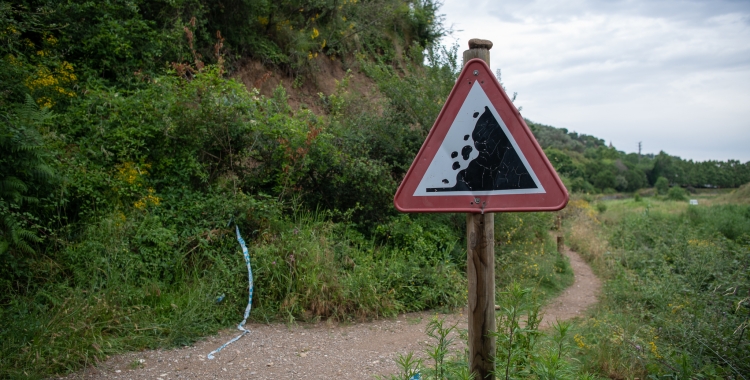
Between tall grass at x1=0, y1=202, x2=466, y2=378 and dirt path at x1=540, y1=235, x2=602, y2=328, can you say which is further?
dirt path at x1=540, y1=235, x2=602, y2=328

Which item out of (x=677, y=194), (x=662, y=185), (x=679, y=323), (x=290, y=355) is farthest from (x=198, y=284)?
(x=662, y=185)

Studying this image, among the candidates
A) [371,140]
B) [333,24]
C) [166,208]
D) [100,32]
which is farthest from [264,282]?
[333,24]

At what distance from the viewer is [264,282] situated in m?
5.57

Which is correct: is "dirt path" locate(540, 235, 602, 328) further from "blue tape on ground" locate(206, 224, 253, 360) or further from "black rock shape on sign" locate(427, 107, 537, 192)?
"black rock shape on sign" locate(427, 107, 537, 192)

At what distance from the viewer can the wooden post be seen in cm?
233

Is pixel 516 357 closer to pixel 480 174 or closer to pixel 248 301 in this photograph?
pixel 480 174

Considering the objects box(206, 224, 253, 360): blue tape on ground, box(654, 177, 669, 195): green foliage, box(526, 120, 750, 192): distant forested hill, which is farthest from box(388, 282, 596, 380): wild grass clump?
box(654, 177, 669, 195): green foliage

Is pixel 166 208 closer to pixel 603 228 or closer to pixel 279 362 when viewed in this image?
pixel 279 362

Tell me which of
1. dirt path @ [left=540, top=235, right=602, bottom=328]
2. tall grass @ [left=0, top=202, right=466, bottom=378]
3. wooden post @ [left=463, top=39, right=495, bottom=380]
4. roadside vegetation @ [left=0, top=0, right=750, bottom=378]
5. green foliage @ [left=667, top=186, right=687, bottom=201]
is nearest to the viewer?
wooden post @ [left=463, top=39, right=495, bottom=380]

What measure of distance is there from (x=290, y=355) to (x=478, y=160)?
10.0 feet

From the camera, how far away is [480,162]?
2266 millimetres

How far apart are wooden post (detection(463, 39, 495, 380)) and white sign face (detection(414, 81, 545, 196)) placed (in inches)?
6.7

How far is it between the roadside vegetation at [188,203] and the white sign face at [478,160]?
3.53 feet

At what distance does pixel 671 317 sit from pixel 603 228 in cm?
1283
